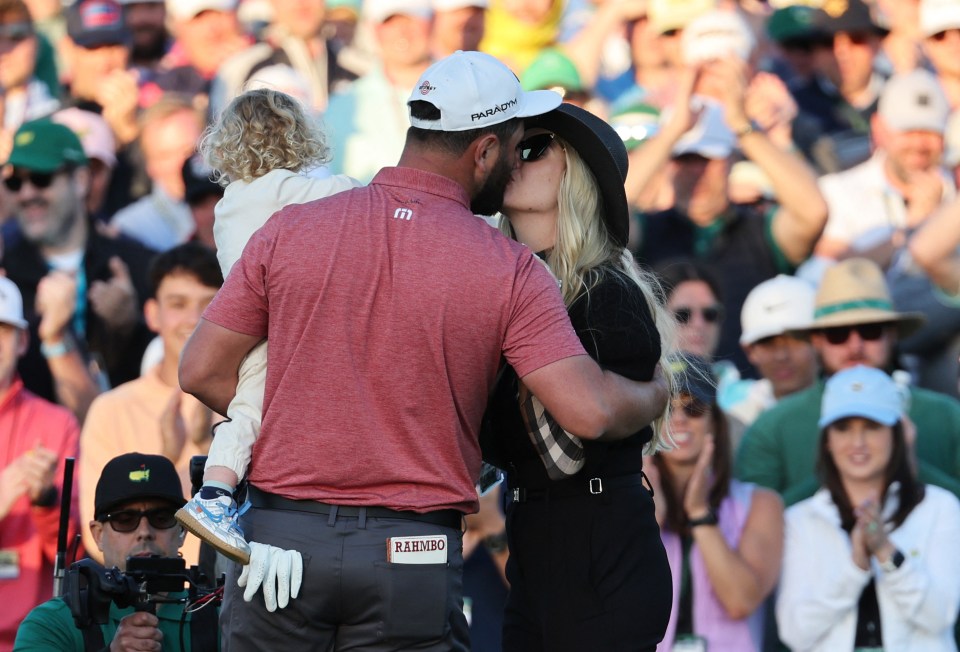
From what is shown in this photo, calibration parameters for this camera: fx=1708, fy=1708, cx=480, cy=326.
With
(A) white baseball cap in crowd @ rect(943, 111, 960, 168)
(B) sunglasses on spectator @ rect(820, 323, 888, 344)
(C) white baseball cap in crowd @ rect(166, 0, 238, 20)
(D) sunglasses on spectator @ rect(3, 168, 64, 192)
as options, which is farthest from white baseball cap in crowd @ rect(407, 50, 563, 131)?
(C) white baseball cap in crowd @ rect(166, 0, 238, 20)

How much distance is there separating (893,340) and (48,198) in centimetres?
424

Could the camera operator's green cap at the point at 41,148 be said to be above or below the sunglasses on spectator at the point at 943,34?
below

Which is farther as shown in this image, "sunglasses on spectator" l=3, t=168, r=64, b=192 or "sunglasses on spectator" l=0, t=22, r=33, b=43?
"sunglasses on spectator" l=0, t=22, r=33, b=43

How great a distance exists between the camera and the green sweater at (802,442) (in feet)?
24.0

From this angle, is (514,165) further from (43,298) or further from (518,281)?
(43,298)

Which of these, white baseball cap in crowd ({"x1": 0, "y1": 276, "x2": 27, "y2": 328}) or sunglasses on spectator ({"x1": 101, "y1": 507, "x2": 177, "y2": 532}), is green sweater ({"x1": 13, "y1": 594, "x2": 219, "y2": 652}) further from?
white baseball cap in crowd ({"x1": 0, "y1": 276, "x2": 27, "y2": 328})

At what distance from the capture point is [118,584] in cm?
461

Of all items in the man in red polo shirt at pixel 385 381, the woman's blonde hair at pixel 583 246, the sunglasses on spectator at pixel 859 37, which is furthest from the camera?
the sunglasses on spectator at pixel 859 37

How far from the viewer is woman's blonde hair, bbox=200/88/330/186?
453 centimetres

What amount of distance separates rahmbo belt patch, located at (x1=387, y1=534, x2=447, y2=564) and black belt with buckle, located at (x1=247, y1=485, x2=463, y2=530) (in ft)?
0.16

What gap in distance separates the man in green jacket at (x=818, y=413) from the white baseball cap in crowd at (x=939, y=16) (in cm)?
263

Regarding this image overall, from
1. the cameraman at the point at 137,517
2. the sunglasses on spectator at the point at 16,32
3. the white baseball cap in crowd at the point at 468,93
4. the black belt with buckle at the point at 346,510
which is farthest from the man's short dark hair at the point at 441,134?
the sunglasses on spectator at the point at 16,32

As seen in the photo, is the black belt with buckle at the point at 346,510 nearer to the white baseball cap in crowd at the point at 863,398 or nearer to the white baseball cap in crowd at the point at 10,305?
the white baseball cap in crowd at the point at 863,398

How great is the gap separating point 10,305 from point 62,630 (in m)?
3.10
